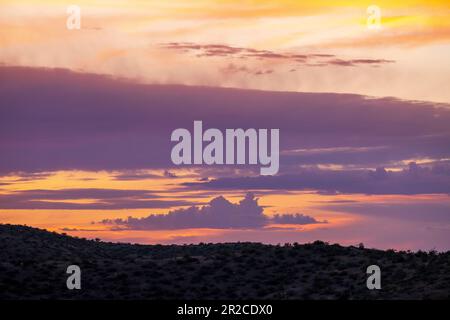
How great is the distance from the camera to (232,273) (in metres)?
68.2

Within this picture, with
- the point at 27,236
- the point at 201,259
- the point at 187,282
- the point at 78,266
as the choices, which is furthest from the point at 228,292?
the point at 27,236

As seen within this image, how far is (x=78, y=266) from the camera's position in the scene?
70188 millimetres

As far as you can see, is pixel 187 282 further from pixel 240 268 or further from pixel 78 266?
pixel 78 266

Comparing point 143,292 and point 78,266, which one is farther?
point 78,266

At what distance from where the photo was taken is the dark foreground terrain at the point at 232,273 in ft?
201

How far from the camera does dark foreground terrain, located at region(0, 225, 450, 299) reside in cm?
6125

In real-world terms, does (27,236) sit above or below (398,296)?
above

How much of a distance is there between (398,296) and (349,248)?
1734cm

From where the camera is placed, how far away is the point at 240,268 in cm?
6938
